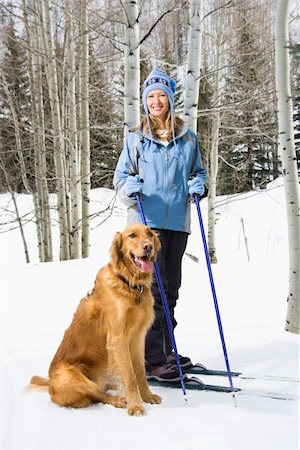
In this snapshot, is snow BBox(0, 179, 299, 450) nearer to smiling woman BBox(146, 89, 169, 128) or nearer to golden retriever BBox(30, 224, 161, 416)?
golden retriever BBox(30, 224, 161, 416)

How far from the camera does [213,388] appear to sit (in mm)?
2883

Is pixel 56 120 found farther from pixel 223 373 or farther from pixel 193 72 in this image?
pixel 223 373

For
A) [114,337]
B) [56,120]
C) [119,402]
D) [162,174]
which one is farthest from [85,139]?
[119,402]

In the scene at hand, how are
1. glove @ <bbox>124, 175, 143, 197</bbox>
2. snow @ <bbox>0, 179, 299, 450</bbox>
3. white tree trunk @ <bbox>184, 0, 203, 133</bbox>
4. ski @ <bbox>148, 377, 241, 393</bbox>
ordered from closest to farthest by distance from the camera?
1. snow @ <bbox>0, 179, 299, 450</bbox>
2. ski @ <bbox>148, 377, 241, 393</bbox>
3. glove @ <bbox>124, 175, 143, 197</bbox>
4. white tree trunk @ <bbox>184, 0, 203, 133</bbox>

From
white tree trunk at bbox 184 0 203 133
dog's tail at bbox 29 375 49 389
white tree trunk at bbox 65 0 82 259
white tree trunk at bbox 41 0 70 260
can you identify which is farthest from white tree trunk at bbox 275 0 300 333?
white tree trunk at bbox 41 0 70 260

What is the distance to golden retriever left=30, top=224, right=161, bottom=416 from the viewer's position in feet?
8.44

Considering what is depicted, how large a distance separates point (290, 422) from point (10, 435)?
1.41m

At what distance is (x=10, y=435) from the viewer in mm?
2260

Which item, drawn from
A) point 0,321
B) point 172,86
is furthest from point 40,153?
point 172,86

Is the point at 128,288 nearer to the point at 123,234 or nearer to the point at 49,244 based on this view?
the point at 123,234

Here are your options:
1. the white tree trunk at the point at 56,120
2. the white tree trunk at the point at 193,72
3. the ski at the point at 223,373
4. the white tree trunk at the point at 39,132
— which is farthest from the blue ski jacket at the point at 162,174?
the white tree trunk at the point at 39,132

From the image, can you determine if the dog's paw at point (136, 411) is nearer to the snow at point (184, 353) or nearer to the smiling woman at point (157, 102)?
the snow at point (184, 353)

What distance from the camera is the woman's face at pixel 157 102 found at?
3150 mm

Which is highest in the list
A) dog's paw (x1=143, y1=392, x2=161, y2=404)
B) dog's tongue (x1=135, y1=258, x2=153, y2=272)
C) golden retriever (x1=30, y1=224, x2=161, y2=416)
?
dog's tongue (x1=135, y1=258, x2=153, y2=272)
